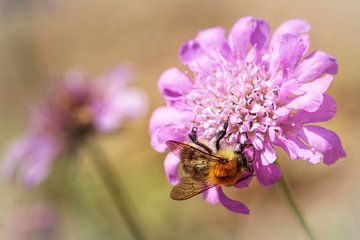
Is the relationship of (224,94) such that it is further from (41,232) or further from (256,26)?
(41,232)

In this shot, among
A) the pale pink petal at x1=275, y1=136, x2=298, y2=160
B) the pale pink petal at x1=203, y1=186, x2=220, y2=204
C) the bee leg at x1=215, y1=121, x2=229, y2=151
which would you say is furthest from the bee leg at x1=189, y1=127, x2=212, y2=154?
the pale pink petal at x1=275, y1=136, x2=298, y2=160

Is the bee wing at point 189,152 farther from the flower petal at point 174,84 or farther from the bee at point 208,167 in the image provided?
the flower petal at point 174,84

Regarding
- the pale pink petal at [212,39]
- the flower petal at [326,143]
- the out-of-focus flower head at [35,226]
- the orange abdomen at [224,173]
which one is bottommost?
the flower petal at [326,143]

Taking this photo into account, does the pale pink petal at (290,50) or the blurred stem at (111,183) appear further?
the blurred stem at (111,183)

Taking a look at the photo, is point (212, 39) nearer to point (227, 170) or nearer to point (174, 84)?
point (174, 84)

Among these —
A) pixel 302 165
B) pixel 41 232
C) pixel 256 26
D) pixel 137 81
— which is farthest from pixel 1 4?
pixel 256 26

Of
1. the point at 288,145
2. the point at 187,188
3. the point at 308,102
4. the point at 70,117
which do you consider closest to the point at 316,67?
the point at 308,102

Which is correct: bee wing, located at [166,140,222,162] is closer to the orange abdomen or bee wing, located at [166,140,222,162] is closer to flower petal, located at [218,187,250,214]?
the orange abdomen

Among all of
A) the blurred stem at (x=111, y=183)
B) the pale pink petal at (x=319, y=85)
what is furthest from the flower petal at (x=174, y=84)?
the blurred stem at (x=111, y=183)
